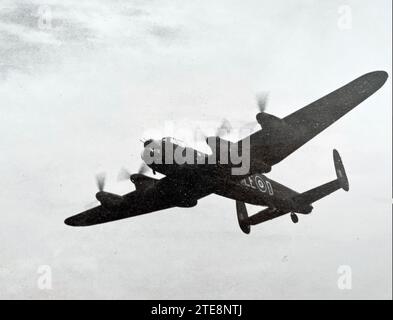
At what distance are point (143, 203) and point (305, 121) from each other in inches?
338

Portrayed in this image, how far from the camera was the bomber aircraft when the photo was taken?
17.0 meters

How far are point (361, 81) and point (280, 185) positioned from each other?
6.01m

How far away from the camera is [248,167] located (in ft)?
58.3

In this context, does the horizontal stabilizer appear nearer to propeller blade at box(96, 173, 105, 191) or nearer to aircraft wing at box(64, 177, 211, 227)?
aircraft wing at box(64, 177, 211, 227)

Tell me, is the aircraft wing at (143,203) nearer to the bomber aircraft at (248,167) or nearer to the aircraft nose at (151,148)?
the bomber aircraft at (248,167)

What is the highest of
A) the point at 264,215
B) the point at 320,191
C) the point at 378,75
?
the point at 378,75

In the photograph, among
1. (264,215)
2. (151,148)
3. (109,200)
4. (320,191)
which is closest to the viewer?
(151,148)

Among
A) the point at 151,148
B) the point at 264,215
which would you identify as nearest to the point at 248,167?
the point at 151,148

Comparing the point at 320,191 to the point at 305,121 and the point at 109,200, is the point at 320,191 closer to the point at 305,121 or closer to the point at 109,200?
the point at 305,121

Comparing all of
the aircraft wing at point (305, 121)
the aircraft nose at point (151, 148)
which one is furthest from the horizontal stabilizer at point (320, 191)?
the aircraft nose at point (151, 148)

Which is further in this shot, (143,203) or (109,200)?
(143,203)
